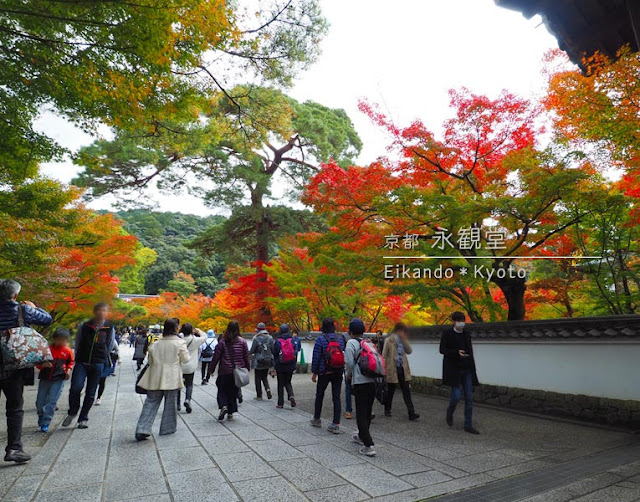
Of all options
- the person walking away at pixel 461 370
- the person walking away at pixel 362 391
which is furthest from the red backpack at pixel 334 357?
the person walking away at pixel 461 370

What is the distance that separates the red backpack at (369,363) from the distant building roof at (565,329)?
411cm

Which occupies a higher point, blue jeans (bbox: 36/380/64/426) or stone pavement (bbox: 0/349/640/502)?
blue jeans (bbox: 36/380/64/426)

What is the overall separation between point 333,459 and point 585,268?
8.71m

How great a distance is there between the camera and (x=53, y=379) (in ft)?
18.4

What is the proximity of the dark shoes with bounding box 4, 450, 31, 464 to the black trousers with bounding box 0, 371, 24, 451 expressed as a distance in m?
0.04

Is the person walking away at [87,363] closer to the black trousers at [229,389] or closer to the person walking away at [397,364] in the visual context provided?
the black trousers at [229,389]

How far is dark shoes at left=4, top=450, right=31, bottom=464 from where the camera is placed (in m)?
3.83

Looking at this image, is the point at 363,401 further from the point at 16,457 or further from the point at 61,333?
the point at 61,333

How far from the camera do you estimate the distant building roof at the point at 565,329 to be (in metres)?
5.78

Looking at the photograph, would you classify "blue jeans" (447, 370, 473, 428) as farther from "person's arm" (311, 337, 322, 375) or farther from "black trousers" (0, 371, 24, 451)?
"black trousers" (0, 371, 24, 451)

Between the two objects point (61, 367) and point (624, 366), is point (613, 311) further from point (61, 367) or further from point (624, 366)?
point (61, 367)

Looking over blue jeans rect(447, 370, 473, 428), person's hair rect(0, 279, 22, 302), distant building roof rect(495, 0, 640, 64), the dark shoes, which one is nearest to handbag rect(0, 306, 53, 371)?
person's hair rect(0, 279, 22, 302)

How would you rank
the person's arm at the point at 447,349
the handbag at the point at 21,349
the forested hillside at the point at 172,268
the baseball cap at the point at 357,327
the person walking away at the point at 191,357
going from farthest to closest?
the forested hillside at the point at 172,268 < the person walking away at the point at 191,357 < the person's arm at the point at 447,349 < the baseball cap at the point at 357,327 < the handbag at the point at 21,349

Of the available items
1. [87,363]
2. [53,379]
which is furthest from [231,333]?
[53,379]
